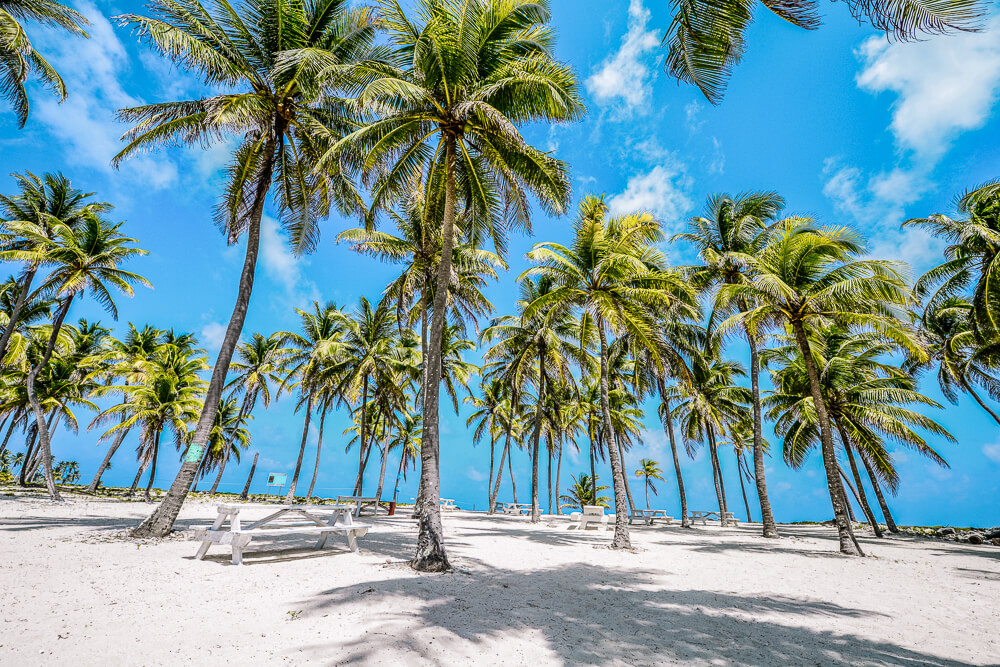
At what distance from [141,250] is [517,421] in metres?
26.9

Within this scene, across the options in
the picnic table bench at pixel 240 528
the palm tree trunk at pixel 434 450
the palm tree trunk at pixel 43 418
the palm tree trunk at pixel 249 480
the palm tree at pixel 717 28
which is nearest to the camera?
the palm tree at pixel 717 28

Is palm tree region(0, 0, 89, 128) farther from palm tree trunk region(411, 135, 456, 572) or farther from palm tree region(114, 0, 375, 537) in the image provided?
palm tree trunk region(411, 135, 456, 572)

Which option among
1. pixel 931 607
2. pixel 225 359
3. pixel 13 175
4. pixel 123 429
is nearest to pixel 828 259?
pixel 931 607

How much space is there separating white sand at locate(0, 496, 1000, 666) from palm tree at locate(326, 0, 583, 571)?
219 cm

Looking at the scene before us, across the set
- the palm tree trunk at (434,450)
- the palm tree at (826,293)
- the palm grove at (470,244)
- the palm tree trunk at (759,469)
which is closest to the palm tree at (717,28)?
the palm grove at (470,244)

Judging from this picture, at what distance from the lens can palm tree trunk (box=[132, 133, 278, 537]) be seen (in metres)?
8.70

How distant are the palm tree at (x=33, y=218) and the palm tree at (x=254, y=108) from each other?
917 cm

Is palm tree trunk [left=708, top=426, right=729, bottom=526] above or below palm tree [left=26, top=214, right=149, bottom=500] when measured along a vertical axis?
below

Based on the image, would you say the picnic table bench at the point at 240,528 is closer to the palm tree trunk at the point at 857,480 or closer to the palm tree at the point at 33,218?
the palm tree at the point at 33,218

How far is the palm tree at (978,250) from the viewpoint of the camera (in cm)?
1267

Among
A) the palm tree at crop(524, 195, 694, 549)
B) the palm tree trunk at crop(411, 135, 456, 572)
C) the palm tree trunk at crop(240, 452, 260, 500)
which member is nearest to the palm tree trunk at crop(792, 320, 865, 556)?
the palm tree at crop(524, 195, 694, 549)

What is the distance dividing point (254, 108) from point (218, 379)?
6431mm

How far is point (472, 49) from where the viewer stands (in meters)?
8.72

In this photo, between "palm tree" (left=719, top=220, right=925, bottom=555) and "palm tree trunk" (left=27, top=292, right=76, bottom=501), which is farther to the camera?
"palm tree trunk" (left=27, top=292, right=76, bottom=501)
